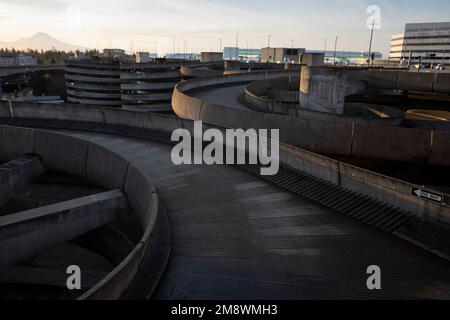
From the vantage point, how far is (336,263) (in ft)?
33.1

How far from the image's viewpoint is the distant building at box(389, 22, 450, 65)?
407ft

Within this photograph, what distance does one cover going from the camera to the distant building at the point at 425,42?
123938 mm

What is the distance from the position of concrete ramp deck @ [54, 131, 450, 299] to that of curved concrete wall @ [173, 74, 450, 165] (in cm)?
593

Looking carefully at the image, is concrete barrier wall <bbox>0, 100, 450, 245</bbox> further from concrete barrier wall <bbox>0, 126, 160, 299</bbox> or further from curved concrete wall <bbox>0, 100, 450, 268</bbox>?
concrete barrier wall <bbox>0, 126, 160, 299</bbox>

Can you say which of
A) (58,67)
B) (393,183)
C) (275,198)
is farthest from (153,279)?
(58,67)

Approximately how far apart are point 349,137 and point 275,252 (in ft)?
34.5

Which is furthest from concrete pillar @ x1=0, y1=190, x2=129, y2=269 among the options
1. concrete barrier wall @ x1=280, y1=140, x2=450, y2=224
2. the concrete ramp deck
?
concrete barrier wall @ x1=280, y1=140, x2=450, y2=224

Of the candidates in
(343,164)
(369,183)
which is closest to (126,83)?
(343,164)

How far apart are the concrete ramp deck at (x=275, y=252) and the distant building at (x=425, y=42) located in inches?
4956

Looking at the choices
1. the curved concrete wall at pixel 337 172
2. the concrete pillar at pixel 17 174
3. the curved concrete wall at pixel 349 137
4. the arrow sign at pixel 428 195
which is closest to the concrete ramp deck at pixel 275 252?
the curved concrete wall at pixel 337 172

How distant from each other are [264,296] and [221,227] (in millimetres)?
3789

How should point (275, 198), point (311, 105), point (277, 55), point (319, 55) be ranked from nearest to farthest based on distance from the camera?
point (275, 198) < point (311, 105) < point (319, 55) < point (277, 55)

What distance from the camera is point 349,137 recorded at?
18.9 meters
